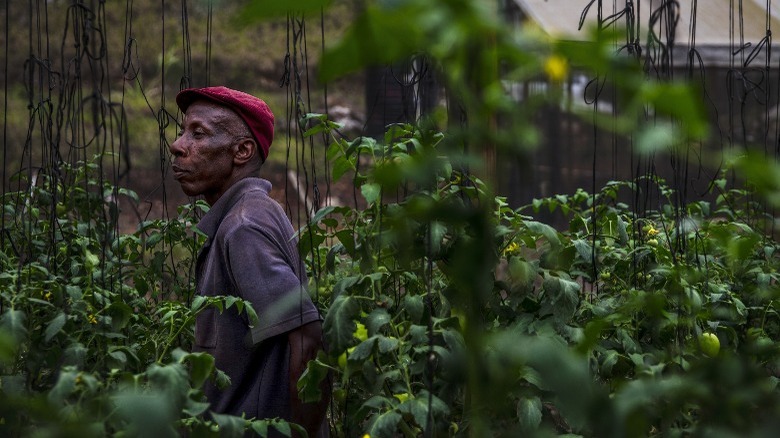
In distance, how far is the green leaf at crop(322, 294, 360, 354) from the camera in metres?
1.84

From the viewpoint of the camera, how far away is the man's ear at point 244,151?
256 centimetres

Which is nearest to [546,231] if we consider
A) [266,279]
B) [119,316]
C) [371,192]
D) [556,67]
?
[371,192]

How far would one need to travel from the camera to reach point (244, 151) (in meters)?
2.57

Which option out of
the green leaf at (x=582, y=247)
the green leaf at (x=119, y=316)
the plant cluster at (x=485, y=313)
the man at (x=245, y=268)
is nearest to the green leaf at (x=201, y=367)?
the plant cluster at (x=485, y=313)

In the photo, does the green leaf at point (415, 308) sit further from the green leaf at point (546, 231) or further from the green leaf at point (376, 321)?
the green leaf at point (546, 231)

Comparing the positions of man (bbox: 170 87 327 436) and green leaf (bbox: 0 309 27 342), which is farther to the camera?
man (bbox: 170 87 327 436)

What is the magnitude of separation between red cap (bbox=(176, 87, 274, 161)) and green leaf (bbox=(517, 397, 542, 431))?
958 mm

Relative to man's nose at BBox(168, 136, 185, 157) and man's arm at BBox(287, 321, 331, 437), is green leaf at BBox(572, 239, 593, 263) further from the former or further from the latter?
man's nose at BBox(168, 136, 185, 157)

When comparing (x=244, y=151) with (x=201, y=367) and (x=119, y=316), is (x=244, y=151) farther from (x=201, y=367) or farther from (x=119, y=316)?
(x=201, y=367)

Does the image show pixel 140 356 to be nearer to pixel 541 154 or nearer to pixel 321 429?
pixel 321 429

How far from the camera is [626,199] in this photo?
7.06 meters

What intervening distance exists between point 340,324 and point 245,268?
0.44 metres

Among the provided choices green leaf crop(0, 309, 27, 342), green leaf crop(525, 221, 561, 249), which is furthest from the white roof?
green leaf crop(0, 309, 27, 342)

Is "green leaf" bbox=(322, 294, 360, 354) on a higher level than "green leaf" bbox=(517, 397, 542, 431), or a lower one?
higher
